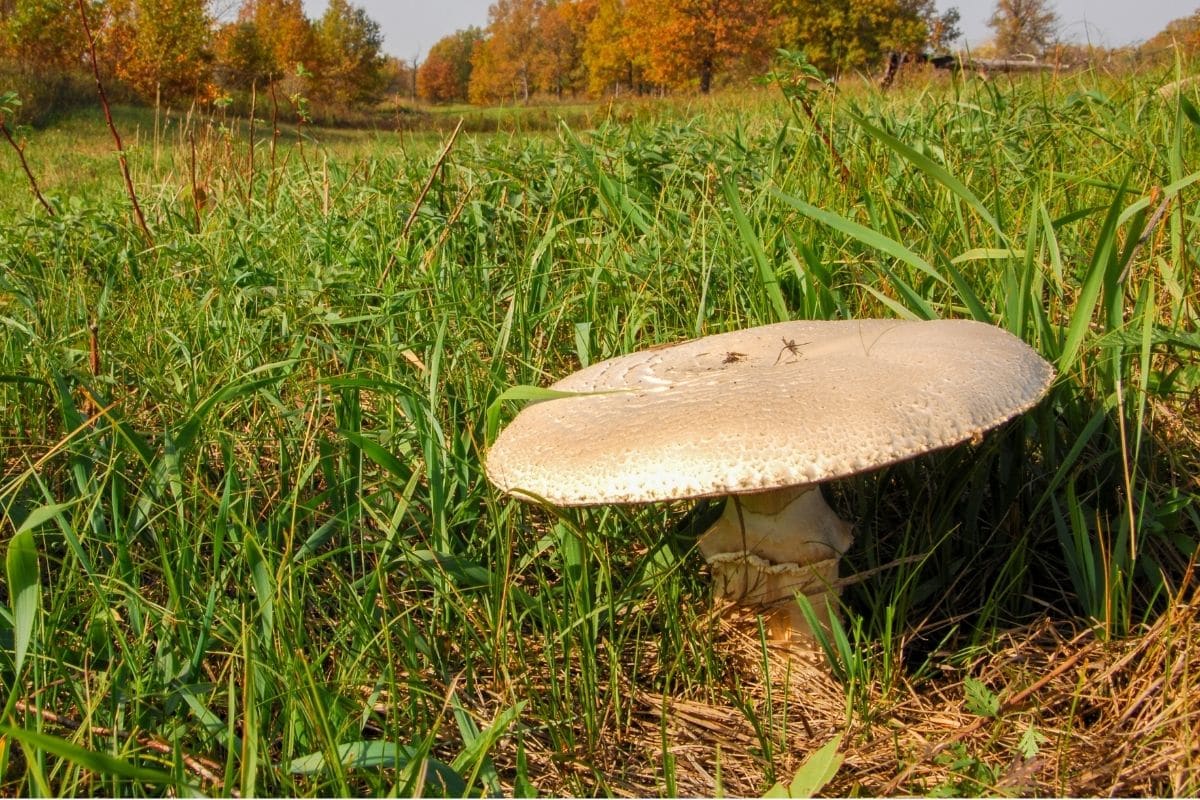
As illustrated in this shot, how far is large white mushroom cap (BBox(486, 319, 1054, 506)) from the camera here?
1302 millimetres

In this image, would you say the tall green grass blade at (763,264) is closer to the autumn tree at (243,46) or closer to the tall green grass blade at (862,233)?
the tall green grass blade at (862,233)

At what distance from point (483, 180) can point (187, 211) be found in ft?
4.81

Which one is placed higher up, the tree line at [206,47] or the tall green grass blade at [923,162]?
the tree line at [206,47]

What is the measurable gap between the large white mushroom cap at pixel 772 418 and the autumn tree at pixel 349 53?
33322mm

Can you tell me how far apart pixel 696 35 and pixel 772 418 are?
3371 centimetres

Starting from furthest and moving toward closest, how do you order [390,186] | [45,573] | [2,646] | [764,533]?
1. [390,186]
2. [45,573]
3. [764,533]
4. [2,646]

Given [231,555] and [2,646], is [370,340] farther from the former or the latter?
[2,646]

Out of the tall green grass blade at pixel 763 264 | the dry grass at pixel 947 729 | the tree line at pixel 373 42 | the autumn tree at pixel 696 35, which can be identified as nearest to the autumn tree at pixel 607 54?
the tree line at pixel 373 42

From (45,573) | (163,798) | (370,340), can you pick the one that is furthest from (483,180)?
(163,798)

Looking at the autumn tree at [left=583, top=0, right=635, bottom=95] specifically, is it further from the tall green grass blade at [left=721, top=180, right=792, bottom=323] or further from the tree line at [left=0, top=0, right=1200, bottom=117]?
the tall green grass blade at [left=721, top=180, right=792, bottom=323]

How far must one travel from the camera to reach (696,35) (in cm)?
3222

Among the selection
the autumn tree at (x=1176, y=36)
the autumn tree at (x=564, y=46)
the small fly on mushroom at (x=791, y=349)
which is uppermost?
the autumn tree at (x=564, y=46)

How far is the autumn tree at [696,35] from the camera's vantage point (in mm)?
32156

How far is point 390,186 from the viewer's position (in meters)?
3.65
